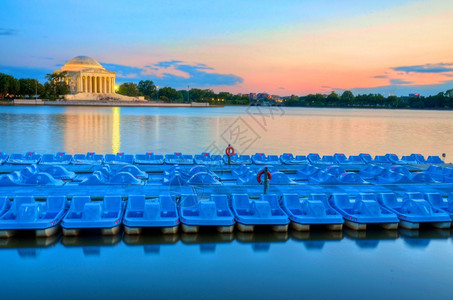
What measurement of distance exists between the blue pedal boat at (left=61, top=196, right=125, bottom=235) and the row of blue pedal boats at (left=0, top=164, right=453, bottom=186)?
345 cm

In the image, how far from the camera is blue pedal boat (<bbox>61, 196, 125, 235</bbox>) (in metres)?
12.3

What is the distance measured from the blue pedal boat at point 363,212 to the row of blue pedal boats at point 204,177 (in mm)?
3028

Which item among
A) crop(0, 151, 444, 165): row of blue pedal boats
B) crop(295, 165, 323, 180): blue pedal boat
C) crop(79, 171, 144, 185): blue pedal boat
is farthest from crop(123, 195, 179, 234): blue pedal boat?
crop(0, 151, 444, 165): row of blue pedal boats

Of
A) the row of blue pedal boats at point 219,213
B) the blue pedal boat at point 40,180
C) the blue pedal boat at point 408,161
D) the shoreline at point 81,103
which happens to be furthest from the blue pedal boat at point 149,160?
the shoreline at point 81,103

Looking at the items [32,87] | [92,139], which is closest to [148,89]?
[32,87]

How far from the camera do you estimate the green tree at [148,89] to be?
184 m

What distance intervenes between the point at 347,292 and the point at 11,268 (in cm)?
890

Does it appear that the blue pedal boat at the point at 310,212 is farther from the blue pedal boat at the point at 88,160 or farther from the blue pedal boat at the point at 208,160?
the blue pedal boat at the point at 88,160

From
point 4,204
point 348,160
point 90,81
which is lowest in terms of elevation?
point 4,204

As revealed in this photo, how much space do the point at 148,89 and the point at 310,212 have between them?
177972 mm

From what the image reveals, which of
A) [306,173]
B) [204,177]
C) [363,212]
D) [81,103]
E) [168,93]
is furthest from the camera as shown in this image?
[168,93]

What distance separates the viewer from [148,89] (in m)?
185

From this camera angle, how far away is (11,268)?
10922mm

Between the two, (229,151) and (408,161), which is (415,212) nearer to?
(229,151)
